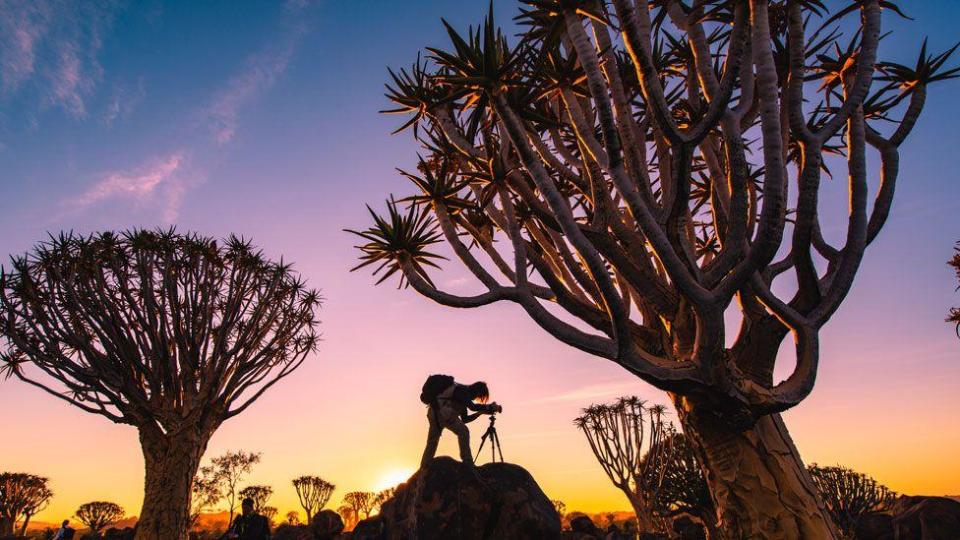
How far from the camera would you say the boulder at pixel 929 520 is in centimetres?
1290

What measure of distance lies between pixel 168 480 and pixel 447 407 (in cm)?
936

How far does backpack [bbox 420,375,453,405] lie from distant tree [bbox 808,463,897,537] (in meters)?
21.3

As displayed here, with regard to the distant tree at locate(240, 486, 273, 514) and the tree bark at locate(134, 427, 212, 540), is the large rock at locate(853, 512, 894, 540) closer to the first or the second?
the tree bark at locate(134, 427, 212, 540)

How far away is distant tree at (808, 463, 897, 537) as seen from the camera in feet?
62.7

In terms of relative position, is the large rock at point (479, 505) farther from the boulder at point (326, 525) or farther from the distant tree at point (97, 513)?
the distant tree at point (97, 513)

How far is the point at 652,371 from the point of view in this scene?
4133mm

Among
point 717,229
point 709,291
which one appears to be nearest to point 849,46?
point 717,229

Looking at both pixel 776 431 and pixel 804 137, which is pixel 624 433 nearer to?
pixel 776 431

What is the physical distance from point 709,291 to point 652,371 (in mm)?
845

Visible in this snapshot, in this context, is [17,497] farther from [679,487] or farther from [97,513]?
[679,487]

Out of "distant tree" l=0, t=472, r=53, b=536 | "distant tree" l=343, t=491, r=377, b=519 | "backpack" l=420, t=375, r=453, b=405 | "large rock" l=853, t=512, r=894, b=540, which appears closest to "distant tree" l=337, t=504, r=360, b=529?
"distant tree" l=343, t=491, r=377, b=519

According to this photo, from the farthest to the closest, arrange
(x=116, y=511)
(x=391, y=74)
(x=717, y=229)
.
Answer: (x=116, y=511)
(x=391, y=74)
(x=717, y=229)

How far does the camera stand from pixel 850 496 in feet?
64.0

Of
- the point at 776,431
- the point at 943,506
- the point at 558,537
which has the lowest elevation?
the point at 943,506
